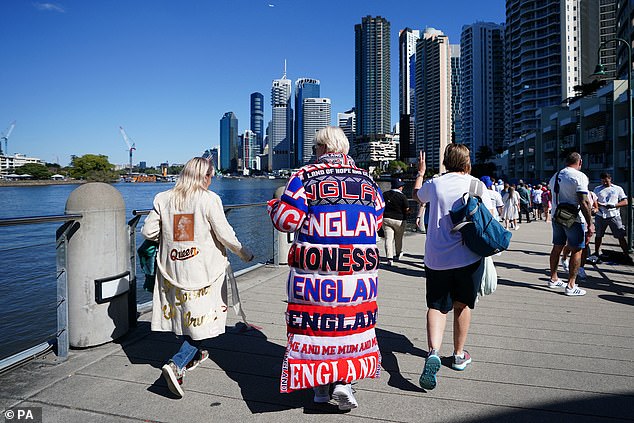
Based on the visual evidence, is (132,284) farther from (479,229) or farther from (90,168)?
(90,168)

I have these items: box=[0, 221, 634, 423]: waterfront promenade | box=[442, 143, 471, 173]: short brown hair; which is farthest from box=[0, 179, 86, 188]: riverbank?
box=[442, 143, 471, 173]: short brown hair

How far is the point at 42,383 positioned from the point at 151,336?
45.4 inches

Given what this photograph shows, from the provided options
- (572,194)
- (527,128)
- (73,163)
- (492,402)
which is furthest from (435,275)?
(527,128)

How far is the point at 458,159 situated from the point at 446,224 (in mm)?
567

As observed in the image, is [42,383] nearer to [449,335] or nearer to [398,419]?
[398,419]

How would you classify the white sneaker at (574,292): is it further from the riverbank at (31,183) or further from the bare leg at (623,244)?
the riverbank at (31,183)

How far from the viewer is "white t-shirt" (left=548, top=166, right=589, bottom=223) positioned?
6.26m

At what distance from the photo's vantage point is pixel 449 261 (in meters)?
3.60

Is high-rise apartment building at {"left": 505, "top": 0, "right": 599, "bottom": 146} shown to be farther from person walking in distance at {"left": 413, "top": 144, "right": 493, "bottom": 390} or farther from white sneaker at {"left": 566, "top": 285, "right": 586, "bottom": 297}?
person walking in distance at {"left": 413, "top": 144, "right": 493, "bottom": 390}

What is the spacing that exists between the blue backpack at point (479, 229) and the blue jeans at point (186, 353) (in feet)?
7.09

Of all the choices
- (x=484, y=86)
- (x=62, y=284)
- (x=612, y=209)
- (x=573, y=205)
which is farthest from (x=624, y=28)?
(x=484, y=86)

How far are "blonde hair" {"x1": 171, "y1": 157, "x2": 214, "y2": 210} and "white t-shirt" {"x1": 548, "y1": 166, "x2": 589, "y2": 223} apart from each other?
16.7 feet

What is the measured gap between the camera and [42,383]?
11.2 ft

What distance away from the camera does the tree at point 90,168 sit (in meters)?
83.8
